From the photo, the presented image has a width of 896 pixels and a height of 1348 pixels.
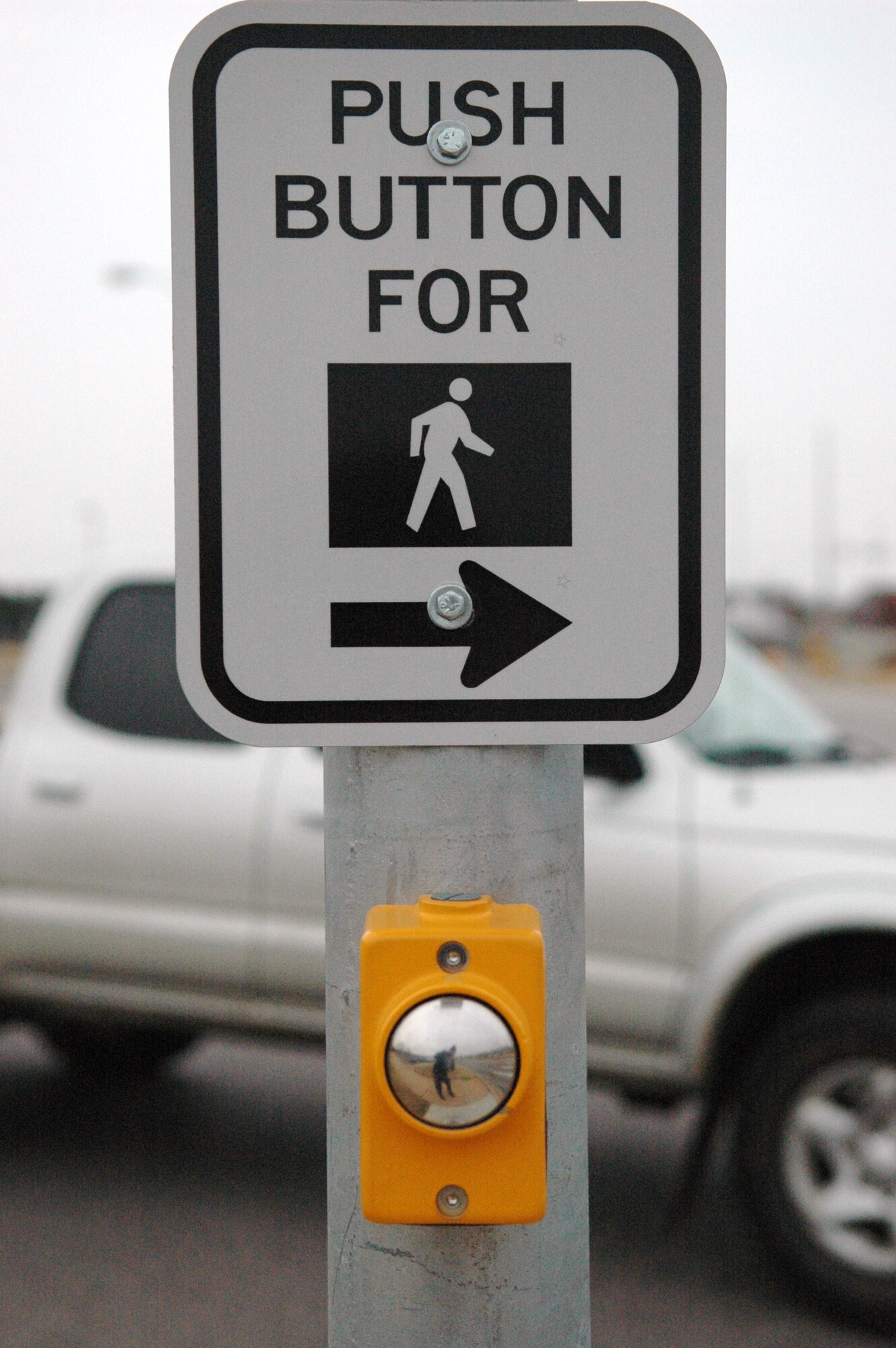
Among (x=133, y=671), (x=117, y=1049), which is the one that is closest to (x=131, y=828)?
(x=133, y=671)

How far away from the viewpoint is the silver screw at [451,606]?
121 cm

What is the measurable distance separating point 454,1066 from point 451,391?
579 millimetres

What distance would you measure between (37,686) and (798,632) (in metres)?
71.7

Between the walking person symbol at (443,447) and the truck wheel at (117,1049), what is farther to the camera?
the truck wheel at (117,1049)

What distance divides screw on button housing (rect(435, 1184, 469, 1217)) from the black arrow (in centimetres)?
43

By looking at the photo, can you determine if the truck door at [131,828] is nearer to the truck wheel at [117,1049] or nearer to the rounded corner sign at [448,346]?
the truck wheel at [117,1049]

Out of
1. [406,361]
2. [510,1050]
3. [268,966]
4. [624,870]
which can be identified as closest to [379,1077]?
[510,1050]

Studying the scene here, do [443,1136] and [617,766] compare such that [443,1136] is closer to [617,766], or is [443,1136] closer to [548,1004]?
[548,1004]

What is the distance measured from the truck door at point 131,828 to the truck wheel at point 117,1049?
1.32 meters

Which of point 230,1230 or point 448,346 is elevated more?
point 448,346

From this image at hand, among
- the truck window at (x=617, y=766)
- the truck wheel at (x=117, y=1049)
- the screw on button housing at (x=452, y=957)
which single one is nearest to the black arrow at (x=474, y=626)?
the screw on button housing at (x=452, y=957)

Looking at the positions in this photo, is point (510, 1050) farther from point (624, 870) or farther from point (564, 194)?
point (624, 870)

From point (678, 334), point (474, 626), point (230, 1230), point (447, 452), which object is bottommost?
point (230, 1230)

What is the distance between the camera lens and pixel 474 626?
1.22 metres
